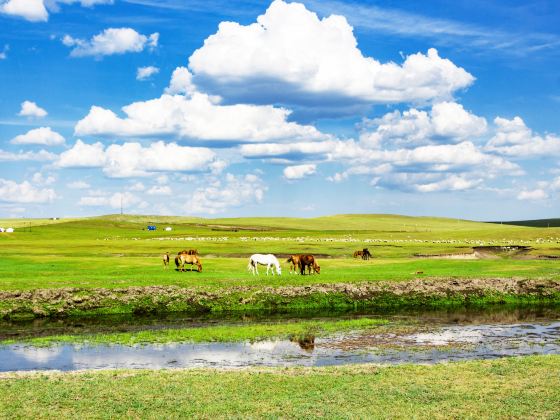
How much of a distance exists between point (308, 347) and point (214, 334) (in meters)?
5.82

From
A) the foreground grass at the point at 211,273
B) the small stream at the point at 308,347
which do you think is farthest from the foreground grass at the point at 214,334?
the foreground grass at the point at 211,273

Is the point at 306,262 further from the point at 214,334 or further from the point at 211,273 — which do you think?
the point at 214,334

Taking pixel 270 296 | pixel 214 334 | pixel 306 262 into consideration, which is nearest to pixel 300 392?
pixel 214 334

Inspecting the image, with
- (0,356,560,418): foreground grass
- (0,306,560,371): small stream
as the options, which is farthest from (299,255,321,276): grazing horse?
(0,356,560,418): foreground grass

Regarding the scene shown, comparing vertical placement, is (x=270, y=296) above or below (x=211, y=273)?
below

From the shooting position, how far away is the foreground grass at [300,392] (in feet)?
49.3

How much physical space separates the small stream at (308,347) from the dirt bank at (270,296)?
2801 millimetres

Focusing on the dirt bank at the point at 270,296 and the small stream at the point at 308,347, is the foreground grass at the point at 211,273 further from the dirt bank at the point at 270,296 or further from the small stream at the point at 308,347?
the small stream at the point at 308,347

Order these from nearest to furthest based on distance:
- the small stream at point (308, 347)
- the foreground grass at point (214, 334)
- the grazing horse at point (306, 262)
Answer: the small stream at point (308, 347) < the foreground grass at point (214, 334) < the grazing horse at point (306, 262)

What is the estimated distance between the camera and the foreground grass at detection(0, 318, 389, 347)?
28.4 metres

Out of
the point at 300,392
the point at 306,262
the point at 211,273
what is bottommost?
the point at 300,392

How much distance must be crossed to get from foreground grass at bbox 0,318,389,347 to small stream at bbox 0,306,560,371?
3.04 feet

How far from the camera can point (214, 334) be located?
97.5ft

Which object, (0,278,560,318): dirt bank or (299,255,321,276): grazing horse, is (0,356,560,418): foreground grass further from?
(299,255,321,276): grazing horse
